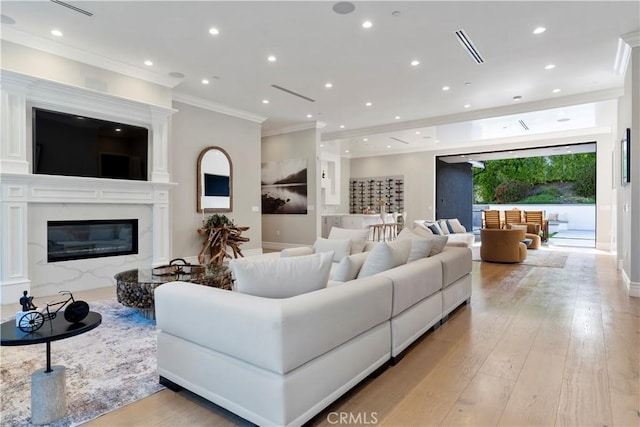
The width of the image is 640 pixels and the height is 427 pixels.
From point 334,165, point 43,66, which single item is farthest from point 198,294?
point 334,165

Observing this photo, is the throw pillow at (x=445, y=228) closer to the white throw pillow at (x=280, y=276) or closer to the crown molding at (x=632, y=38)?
the crown molding at (x=632, y=38)

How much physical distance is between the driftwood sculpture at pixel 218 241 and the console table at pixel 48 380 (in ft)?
14.8

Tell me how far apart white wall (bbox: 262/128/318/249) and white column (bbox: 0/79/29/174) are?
5612 mm

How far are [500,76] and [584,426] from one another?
5206 mm

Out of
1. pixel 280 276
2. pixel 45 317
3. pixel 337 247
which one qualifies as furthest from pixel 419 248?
pixel 45 317

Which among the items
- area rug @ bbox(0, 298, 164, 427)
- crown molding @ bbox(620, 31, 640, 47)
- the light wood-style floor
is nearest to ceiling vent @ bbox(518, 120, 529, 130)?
crown molding @ bbox(620, 31, 640, 47)

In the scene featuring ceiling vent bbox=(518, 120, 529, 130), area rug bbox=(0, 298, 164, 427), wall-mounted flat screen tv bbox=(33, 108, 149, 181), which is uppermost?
ceiling vent bbox=(518, 120, 529, 130)

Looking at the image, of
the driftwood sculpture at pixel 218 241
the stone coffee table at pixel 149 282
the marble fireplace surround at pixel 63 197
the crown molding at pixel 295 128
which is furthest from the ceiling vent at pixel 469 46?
the driftwood sculpture at pixel 218 241

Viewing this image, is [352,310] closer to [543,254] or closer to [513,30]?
[513,30]

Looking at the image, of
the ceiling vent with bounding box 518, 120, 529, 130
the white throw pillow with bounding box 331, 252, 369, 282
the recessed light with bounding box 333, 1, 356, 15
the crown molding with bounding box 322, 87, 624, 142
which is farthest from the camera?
the ceiling vent with bounding box 518, 120, 529, 130

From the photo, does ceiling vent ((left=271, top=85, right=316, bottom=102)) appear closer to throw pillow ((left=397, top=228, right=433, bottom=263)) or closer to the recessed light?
the recessed light

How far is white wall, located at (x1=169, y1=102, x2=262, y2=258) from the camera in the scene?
6.40 m

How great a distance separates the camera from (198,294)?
6.60ft

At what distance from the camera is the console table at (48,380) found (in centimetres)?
180
